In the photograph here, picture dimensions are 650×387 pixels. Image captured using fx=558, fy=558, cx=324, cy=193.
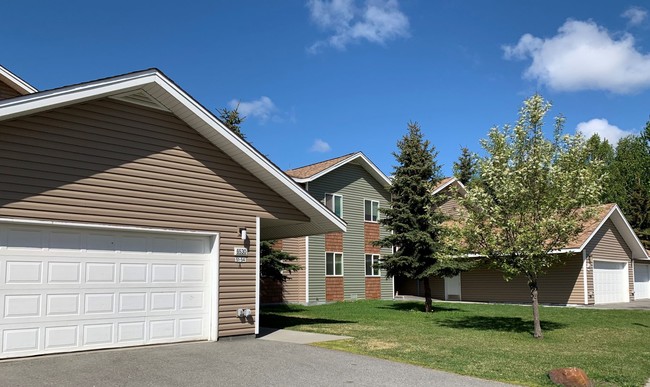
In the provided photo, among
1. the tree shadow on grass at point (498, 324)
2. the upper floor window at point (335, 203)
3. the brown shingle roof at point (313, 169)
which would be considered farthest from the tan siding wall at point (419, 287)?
the tree shadow on grass at point (498, 324)

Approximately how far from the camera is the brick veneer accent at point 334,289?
2838 cm

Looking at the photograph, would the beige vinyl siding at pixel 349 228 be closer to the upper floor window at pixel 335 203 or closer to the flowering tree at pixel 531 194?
the upper floor window at pixel 335 203

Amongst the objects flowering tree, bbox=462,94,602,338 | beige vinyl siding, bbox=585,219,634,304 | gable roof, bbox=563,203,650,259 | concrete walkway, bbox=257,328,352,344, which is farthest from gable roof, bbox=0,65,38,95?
beige vinyl siding, bbox=585,219,634,304

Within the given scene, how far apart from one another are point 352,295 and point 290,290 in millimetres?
3765

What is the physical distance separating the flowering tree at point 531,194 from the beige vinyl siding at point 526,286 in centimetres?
1212

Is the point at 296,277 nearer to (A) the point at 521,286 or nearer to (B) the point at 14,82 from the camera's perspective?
(A) the point at 521,286

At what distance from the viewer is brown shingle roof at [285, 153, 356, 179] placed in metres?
27.8

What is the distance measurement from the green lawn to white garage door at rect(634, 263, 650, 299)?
12820 mm

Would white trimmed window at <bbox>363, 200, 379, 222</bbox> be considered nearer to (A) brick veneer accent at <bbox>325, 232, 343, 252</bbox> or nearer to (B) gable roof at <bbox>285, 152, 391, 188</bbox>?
(B) gable roof at <bbox>285, 152, 391, 188</bbox>

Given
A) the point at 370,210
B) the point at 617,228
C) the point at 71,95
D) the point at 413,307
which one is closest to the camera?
the point at 71,95

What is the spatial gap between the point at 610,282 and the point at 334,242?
47.2 feet

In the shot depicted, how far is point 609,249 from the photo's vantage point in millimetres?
28531

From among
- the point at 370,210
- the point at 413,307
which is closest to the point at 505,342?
the point at 413,307

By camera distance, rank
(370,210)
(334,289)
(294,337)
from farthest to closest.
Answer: (370,210)
(334,289)
(294,337)
